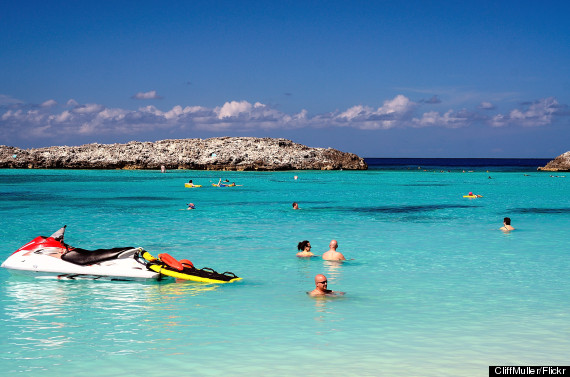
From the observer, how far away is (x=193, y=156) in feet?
568

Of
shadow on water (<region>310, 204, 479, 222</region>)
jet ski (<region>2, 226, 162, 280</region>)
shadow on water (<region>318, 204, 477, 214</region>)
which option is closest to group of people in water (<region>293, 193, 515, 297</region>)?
jet ski (<region>2, 226, 162, 280</region>)

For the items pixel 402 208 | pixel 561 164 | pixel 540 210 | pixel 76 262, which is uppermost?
pixel 561 164

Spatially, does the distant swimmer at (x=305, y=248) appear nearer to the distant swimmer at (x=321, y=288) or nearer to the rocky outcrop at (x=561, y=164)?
the distant swimmer at (x=321, y=288)

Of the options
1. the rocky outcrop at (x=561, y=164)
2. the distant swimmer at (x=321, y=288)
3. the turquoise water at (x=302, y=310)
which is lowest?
the turquoise water at (x=302, y=310)

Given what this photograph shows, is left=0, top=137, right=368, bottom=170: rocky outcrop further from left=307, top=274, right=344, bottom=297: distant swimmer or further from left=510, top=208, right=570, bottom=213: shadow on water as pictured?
left=307, top=274, right=344, bottom=297: distant swimmer

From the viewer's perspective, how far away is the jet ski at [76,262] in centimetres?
1780

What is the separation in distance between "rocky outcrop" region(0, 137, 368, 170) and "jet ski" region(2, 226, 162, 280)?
459 feet

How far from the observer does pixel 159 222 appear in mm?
35281

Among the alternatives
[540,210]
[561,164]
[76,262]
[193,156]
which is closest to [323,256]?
[76,262]

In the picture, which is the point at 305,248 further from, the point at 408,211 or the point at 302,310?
the point at 408,211

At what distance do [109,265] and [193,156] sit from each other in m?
157

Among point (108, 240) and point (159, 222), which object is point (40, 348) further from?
point (159, 222)

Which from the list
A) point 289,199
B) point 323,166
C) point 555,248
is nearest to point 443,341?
point 555,248

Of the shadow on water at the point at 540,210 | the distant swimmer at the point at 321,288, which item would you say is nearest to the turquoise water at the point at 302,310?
the distant swimmer at the point at 321,288
